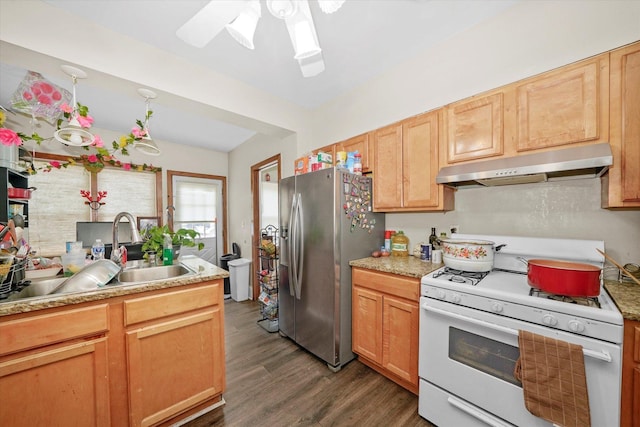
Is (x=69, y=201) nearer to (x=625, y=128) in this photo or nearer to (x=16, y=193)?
(x=16, y=193)

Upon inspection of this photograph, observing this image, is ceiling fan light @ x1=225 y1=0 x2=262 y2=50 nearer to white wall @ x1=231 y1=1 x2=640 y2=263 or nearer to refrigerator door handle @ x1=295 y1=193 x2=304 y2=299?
refrigerator door handle @ x1=295 y1=193 x2=304 y2=299

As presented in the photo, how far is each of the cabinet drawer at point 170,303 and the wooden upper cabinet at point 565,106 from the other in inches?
86.5

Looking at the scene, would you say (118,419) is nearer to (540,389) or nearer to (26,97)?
(540,389)

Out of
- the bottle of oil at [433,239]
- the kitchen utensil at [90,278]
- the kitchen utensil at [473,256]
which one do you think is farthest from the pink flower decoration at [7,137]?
the bottle of oil at [433,239]

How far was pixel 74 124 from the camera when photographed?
1.41 meters

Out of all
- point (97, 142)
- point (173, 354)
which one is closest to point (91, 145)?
point (97, 142)

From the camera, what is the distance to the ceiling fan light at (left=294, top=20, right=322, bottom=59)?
42.5 inches

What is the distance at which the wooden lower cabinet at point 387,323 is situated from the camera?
160 cm

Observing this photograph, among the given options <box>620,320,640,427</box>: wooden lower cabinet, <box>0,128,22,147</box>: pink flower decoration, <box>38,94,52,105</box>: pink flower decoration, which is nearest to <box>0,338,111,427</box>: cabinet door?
<box>0,128,22,147</box>: pink flower decoration

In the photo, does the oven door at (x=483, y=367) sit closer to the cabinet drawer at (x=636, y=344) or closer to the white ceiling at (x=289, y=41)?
the cabinet drawer at (x=636, y=344)

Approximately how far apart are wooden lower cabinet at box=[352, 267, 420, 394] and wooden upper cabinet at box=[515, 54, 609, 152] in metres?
1.15

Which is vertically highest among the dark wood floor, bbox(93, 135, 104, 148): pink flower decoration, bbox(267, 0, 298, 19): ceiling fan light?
bbox(267, 0, 298, 19): ceiling fan light

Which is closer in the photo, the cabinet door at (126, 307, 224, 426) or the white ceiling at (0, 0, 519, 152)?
the cabinet door at (126, 307, 224, 426)

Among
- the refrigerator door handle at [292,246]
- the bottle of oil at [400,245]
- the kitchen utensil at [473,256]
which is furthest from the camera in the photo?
the refrigerator door handle at [292,246]
